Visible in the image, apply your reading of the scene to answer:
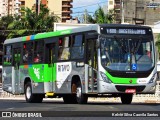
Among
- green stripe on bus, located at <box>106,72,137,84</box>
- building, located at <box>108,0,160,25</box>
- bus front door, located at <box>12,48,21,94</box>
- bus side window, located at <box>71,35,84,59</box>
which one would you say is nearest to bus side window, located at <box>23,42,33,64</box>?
bus front door, located at <box>12,48,21,94</box>

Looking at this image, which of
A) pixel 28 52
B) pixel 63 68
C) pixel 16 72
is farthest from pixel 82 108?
pixel 16 72

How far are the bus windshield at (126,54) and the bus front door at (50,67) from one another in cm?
387

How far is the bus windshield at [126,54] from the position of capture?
2255 cm

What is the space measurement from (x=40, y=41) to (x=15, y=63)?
128 inches

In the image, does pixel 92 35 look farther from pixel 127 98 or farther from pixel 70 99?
pixel 70 99

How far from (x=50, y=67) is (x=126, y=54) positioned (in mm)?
4751

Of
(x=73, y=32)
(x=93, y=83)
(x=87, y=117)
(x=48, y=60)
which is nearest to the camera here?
(x=87, y=117)

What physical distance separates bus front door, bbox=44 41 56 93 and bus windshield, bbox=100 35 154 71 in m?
3.87

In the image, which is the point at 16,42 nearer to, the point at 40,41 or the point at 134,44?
the point at 40,41

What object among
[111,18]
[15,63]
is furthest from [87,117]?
[111,18]

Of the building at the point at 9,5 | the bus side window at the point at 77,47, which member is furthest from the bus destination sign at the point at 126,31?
the building at the point at 9,5

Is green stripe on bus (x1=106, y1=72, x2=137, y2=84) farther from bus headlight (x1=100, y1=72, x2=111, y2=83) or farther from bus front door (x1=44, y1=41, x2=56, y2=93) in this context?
bus front door (x1=44, y1=41, x2=56, y2=93)

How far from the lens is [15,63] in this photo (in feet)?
97.3

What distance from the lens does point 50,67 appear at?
26109mm
